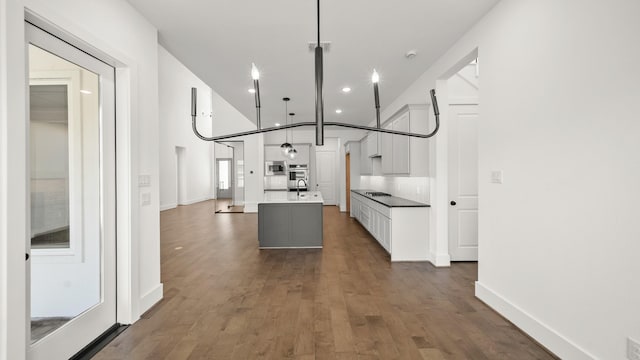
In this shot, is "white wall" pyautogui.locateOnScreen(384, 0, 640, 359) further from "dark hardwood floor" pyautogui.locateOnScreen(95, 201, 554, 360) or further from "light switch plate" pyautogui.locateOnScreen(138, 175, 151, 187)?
"light switch plate" pyautogui.locateOnScreen(138, 175, 151, 187)

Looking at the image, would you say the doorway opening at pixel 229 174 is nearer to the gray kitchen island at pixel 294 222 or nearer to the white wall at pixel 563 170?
the gray kitchen island at pixel 294 222

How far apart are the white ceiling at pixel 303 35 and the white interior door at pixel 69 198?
993 millimetres

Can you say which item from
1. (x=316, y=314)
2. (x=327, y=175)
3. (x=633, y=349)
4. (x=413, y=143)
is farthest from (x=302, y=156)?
(x=633, y=349)

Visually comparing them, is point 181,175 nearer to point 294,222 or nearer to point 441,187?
point 294,222

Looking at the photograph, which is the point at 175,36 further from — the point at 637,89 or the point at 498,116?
the point at 637,89

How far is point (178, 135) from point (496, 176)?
12.4 m

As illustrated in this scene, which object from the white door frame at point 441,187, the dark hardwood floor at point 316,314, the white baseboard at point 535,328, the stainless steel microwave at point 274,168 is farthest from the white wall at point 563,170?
Answer: the stainless steel microwave at point 274,168

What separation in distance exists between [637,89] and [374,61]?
2894mm

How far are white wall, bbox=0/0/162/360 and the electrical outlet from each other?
11.0ft

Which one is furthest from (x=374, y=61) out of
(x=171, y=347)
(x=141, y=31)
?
(x=171, y=347)

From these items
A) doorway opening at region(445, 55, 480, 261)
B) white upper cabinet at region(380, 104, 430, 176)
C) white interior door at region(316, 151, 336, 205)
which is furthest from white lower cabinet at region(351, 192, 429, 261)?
white interior door at region(316, 151, 336, 205)

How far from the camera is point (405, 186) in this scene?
592 centimetres

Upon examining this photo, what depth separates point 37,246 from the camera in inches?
79.1

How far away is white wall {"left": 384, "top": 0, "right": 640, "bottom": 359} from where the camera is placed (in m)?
1.72
